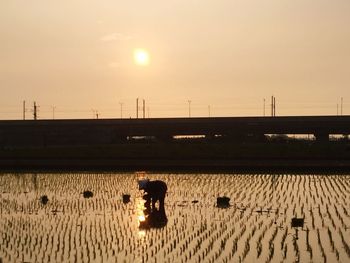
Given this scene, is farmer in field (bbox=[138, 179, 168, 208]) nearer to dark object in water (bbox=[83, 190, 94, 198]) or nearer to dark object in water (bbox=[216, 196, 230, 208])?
dark object in water (bbox=[216, 196, 230, 208])

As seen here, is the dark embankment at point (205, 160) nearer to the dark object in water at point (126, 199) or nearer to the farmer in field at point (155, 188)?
the dark object in water at point (126, 199)

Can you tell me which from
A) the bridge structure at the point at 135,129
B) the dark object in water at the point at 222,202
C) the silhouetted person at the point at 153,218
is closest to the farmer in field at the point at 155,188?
the silhouetted person at the point at 153,218

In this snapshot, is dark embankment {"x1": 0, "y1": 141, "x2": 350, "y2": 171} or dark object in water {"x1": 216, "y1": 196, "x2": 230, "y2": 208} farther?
dark embankment {"x1": 0, "y1": 141, "x2": 350, "y2": 171}

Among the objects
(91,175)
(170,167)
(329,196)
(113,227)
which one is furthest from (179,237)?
(170,167)

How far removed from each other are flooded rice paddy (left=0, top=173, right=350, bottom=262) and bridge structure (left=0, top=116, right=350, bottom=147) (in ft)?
198

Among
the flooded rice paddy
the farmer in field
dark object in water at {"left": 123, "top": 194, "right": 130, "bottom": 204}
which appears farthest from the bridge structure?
the farmer in field

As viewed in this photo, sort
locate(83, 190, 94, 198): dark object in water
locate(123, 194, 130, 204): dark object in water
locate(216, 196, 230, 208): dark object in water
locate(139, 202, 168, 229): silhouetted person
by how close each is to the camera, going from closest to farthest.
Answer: locate(139, 202, 168, 229): silhouetted person → locate(216, 196, 230, 208): dark object in water → locate(123, 194, 130, 204): dark object in water → locate(83, 190, 94, 198): dark object in water

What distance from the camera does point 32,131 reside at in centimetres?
10069

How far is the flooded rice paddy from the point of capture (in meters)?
17.2

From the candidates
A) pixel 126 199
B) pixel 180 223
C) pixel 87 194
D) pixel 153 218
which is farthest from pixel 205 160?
pixel 180 223

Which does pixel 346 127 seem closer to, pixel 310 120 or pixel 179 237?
pixel 310 120

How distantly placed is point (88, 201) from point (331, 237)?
1203 cm

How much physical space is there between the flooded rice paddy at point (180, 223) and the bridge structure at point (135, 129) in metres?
60.4

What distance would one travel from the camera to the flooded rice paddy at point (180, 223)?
17.2m
